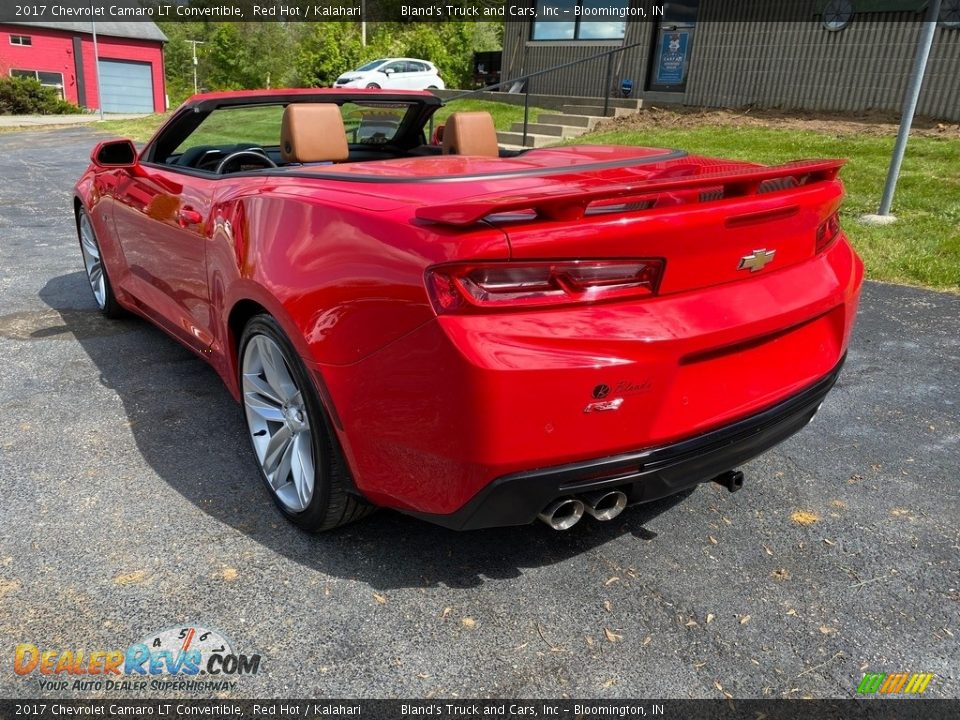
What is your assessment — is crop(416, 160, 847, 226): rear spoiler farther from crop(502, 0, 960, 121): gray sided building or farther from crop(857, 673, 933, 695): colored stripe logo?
crop(502, 0, 960, 121): gray sided building

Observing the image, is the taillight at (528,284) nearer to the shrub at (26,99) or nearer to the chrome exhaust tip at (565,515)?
the chrome exhaust tip at (565,515)

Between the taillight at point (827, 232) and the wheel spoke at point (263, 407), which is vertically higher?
the taillight at point (827, 232)

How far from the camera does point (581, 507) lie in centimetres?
215

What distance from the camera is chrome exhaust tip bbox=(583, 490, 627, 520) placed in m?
2.12

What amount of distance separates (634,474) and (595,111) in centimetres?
1579

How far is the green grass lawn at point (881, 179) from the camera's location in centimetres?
673

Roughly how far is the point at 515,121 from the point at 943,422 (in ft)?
47.3

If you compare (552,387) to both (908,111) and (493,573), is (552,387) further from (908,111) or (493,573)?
(908,111)

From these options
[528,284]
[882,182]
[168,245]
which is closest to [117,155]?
[168,245]

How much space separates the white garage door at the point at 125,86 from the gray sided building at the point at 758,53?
32446mm

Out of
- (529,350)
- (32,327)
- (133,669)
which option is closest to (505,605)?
(529,350)

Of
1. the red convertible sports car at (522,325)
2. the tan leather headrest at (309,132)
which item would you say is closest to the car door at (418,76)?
the tan leather headrest at (309,132)

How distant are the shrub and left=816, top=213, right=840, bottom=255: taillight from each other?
35940 mm

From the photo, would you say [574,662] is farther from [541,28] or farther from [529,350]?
[541,28]
